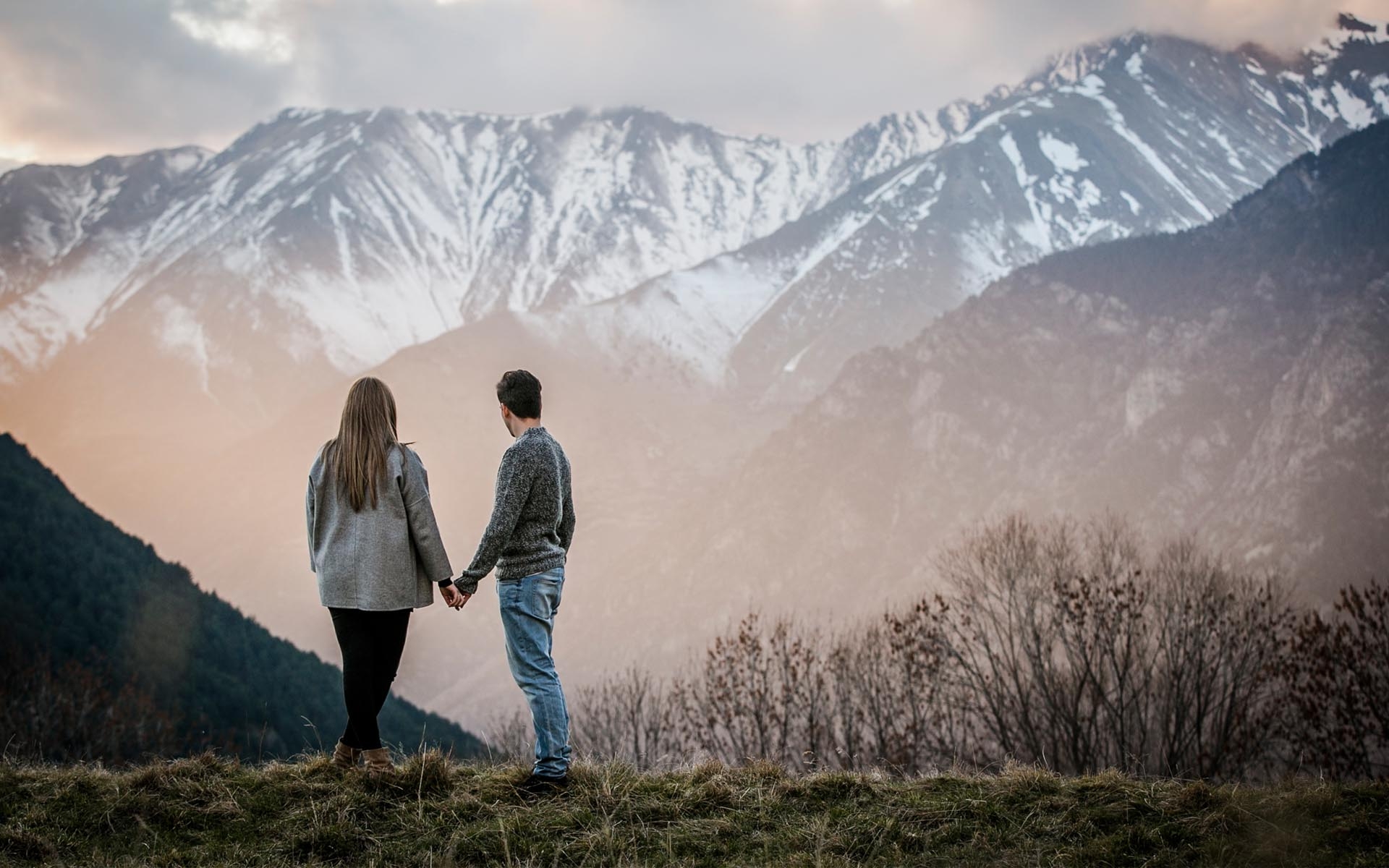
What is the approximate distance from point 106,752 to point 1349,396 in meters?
113

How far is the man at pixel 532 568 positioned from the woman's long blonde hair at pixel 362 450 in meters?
0.78

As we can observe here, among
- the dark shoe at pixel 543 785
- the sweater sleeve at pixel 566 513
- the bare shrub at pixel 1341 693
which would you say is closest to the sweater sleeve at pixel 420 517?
the sweater sleeve at pixel 566 513

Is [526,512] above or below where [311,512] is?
below

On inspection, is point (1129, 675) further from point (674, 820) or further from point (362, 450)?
point (362, 450)

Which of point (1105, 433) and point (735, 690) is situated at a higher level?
point (1105, 433)

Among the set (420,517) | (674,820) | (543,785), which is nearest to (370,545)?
(420,517)

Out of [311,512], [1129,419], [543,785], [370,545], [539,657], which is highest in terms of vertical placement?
[1129,419]

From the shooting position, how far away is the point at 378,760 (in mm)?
6355

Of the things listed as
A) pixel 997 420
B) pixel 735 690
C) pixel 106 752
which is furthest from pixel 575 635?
pixel 735 690

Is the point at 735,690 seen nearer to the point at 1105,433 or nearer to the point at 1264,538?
the point at 1264,538

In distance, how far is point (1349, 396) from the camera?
101 m

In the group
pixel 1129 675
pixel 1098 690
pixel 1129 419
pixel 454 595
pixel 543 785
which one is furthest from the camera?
pixel 1129 419

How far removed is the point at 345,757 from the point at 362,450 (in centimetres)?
206

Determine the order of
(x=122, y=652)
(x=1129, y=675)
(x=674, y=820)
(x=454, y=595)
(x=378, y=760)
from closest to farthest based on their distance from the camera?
(x=674, y=820) → (x=454, y=595) → (x=378, y=760) → (x=1129, y=675) → (x=122, y=652)
